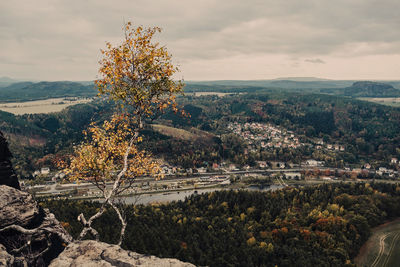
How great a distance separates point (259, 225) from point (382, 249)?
36.3m

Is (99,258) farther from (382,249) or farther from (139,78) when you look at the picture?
(382,249)

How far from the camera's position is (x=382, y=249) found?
73.0m

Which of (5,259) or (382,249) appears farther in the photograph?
(382,249)

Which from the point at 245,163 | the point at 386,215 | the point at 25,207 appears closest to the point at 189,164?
the point at 245,163

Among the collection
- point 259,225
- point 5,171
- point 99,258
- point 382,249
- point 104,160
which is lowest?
point 382,249

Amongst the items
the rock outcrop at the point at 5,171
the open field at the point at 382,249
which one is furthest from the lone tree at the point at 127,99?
the open field at the point at 382,249

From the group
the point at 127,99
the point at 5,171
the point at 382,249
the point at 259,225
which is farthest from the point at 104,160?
the point at 382,249

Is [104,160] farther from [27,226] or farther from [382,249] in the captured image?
[382,249]

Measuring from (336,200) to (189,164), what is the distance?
10546 centimetres

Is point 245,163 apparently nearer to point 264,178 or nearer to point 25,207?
point 264,178

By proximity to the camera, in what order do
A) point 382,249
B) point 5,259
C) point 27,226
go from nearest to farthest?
point 5,259 → point 27,226 → point 382,249

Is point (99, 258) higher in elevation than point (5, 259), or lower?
lower

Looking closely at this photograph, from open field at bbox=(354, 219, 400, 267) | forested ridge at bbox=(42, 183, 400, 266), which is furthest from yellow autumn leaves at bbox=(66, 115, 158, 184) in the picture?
open field at bbox=(354, 219, 400, 267)

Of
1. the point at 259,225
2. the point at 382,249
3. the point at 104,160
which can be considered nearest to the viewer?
the point at 104,160
